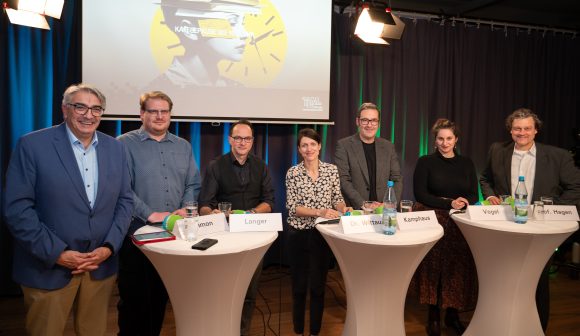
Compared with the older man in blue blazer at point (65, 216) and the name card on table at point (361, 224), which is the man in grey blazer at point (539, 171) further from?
the older man in blue blazer at point (65, 216)

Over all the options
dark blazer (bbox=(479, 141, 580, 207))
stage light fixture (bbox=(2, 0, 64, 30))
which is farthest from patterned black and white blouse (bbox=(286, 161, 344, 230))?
stage light fixture (bbox=(2, 0, 64, 30))

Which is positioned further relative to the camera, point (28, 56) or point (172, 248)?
point (28, 56)

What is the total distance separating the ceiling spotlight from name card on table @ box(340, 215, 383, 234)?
226 centimetres

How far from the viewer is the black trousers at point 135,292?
254 cm

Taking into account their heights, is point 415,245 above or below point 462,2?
below

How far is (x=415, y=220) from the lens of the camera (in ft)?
7.95

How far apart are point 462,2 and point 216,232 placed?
4.63 metres

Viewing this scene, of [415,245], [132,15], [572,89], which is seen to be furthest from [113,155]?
[572,89]

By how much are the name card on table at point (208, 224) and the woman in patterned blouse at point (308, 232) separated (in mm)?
592

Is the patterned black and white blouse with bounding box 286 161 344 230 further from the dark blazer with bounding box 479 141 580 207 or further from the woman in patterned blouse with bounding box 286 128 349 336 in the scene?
the dark blazer with bounding box 479 141 580 207

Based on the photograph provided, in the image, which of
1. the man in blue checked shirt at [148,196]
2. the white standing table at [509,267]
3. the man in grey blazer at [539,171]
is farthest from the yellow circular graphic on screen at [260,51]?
the white standing table at [509,267]

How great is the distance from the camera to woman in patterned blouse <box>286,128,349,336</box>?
277cm

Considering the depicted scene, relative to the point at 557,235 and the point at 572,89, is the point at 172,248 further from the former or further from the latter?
the point at 572,89

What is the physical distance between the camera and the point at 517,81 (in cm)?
545
